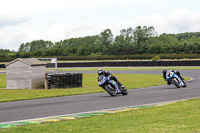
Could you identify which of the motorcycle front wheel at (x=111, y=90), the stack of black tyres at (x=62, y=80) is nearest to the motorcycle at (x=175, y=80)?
the motorcycle front wheel at (x=111, y=90)

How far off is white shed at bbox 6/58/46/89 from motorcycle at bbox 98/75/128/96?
7.59m

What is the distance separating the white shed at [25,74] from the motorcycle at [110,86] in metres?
7.59

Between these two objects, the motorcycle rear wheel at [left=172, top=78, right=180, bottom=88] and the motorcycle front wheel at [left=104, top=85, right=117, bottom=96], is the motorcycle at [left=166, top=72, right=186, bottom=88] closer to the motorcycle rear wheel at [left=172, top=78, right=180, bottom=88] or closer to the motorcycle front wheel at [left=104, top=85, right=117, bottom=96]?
the motorcycle rear wheel at [left=172, top=78, right=180, bottom=88]

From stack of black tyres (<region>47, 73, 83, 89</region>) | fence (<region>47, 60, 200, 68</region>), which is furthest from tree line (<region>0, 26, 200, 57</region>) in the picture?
stack of black tyres (<region>47, 73, 83, 89</region>)

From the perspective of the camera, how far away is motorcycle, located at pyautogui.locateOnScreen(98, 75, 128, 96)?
61.8ft

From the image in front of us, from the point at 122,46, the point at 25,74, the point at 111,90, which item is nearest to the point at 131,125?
the point at 111,90

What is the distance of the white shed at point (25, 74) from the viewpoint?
2548cm

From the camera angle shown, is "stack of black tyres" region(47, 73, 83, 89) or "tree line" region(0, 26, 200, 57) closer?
"stack of black tyres" region(47, 73, 83, 89)

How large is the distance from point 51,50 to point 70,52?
24.4 ft

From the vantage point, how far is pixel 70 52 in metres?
144

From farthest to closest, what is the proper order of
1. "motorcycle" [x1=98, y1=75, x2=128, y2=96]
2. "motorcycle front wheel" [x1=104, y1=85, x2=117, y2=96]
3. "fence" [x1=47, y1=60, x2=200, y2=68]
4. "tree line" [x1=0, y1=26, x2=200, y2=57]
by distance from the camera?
"tree line" [x1=0, y1=26, x2=200, y2=57]
"fence" [x1=47, y1=60, x2=200, y2=68]
"motorcycle front wheel" [x1=104, y1=85, x2=117, y2=96]
"motorcycle" [x1=98, y1=75, x2=128, y2=96]

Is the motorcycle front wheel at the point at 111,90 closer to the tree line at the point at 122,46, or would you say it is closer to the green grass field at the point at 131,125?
the green grass field at the point at 131,125

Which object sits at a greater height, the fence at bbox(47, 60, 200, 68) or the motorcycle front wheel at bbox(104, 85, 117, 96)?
the fence at bbox(47, 60, 200, 68)

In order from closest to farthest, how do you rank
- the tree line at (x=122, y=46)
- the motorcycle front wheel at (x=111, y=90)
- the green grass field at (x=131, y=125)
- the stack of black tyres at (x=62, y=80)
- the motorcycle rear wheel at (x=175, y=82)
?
the green grass field at (x=131, y=125) → the motorcycle front wheel at (x=111, y=90) → the motorcycle rear wheel at (x=175, y=82) → the stack of black tyres at (x=62, y=80) → the tree line at (x=122, y=46)
